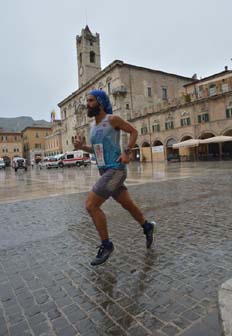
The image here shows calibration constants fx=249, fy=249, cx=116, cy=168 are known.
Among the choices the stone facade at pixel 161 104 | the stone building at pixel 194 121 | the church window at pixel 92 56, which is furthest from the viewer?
the church window at pixel 92 56

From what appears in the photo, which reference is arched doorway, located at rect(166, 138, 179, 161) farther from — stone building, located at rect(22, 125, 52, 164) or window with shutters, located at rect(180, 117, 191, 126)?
stone building, located at rect(22, 125, 52, 164)

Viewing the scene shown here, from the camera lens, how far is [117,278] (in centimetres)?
271

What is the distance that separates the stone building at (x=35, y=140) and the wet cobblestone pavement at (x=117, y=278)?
82976 mm

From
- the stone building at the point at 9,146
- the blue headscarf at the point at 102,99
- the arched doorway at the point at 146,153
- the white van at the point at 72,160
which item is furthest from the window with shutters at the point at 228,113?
the stone building at the point at 9,146

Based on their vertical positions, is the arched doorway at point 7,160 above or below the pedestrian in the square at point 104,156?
above

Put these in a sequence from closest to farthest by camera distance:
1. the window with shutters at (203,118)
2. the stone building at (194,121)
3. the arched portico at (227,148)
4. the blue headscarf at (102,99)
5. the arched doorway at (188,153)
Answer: the blue headscarf at (102,99) → the arched portico at (227,148) → the stone building at (194,121) → the window with shutters at (203,118) → the arched doorway at (188,153)

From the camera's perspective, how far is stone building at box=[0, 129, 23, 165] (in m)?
84.5

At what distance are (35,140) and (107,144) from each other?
87.1 meters

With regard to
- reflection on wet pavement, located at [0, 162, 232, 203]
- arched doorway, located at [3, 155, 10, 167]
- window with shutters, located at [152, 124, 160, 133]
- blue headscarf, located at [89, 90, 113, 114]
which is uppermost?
window with shutters, located at [152, 124, 160, 133]

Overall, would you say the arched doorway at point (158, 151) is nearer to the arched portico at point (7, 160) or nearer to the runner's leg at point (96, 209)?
the runner's leg at point (96, 209)

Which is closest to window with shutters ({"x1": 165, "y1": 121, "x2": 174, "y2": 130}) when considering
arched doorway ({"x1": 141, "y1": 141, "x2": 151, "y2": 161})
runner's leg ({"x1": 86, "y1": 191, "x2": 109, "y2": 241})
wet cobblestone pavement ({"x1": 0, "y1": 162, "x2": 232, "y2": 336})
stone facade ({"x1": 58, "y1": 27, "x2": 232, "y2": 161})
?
stone facade ({"x1": 58, "y1": 27, "x2": 232, "y2": 161})

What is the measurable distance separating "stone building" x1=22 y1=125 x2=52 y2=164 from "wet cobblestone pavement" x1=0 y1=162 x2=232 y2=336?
8298cm

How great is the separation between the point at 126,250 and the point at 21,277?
4.59ft

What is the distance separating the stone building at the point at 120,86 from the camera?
1789 inches
